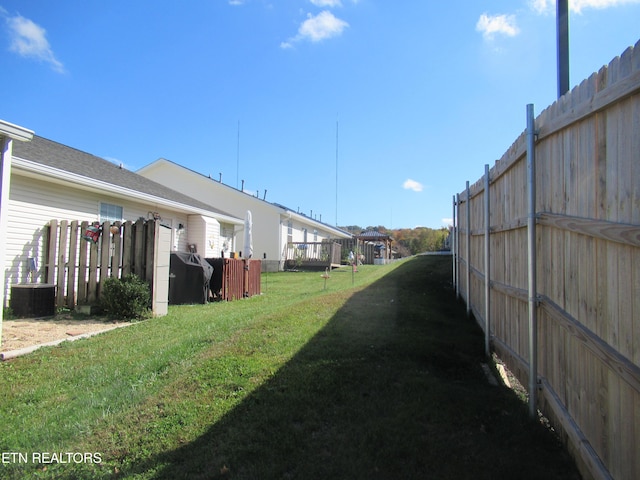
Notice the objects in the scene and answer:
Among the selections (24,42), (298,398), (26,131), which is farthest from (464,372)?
(24,42)

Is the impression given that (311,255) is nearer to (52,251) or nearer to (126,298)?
(52,251)

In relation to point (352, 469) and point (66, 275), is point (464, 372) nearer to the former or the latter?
point (352, 469)

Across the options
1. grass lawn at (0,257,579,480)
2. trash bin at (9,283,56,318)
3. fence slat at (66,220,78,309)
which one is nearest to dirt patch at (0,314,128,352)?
trash bin at (9,283,56,318)

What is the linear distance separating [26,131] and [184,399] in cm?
450

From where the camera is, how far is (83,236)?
848 centimetres

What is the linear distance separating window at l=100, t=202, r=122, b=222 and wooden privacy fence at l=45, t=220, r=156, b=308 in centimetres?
220

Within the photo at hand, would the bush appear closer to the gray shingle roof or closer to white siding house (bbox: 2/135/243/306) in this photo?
white siding house (bbox: 2/135/243/306)

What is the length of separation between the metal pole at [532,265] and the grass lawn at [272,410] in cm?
27

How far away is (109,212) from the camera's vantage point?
11156 millimetres

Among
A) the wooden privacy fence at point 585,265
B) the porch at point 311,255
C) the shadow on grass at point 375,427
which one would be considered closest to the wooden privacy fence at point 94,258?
the shadow on grass at point 375,427

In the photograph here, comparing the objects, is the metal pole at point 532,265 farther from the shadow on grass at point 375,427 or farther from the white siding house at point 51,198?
the white siding house at point 51,198

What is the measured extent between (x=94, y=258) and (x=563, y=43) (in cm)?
848

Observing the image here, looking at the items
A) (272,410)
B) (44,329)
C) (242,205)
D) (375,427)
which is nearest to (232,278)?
(44,329)

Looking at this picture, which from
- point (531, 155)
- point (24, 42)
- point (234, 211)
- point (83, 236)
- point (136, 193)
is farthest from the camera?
point (234, 211)
